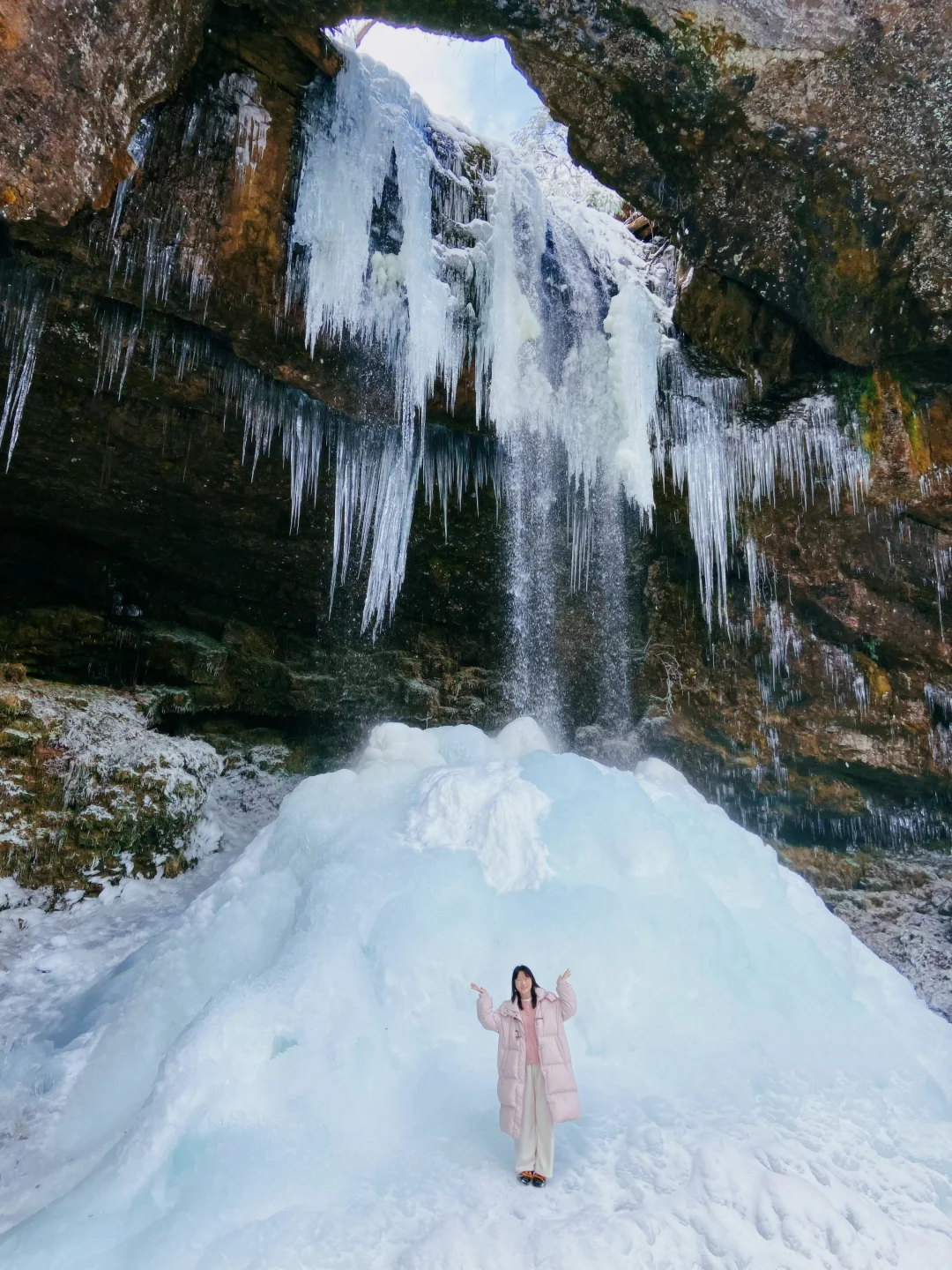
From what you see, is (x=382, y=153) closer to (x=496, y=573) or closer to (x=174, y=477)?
(x=174, y=477)

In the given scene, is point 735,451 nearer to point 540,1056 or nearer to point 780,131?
point 780,131

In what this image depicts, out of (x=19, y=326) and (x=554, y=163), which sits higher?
(x=554, y=163)

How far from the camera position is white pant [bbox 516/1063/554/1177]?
10.9 ft

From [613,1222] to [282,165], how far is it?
7450mm

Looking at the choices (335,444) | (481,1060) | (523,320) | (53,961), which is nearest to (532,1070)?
(481,1060)

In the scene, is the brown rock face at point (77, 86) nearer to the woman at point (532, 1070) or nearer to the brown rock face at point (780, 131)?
A: the brown rock face at point (780, 131)

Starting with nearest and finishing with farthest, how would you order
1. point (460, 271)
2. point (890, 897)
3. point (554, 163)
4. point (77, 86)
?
point (77, 86)
point (460, 271)
point (890, 897)
point (554, 163)

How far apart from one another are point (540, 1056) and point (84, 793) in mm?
5802

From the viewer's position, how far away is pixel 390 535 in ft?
28.2

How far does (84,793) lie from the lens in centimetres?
762

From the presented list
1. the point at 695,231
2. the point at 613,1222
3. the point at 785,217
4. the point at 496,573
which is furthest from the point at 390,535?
the point at 613,1222

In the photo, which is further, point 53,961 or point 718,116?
point 53,961

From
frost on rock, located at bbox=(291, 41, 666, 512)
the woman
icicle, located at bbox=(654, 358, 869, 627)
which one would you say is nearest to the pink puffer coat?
the woman

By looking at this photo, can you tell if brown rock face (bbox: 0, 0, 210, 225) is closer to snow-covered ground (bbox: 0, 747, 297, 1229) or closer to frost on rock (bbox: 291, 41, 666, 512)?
frost on rock (bbox: 291, 41, 666, 512)
